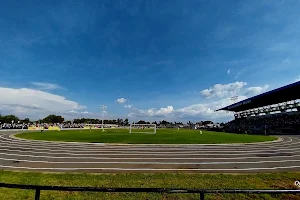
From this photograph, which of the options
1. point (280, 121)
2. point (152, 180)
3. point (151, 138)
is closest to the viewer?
point (152, 180)

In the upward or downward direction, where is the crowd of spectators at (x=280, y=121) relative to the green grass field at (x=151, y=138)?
upward

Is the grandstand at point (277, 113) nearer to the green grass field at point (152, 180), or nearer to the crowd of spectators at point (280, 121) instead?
the crowd of spectators at point (280, 121)

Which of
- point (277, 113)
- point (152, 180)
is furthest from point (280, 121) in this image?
point (152, 180)

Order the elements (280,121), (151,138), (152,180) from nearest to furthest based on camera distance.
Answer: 1. (152,180)
2. (151,138)
3. (280,121)

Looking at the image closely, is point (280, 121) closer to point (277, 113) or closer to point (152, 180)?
point (277, 113)

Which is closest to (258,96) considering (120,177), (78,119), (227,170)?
(227,170)

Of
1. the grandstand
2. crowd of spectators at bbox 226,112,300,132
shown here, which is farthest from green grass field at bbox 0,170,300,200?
crowd of spectators at bbox 226,112,300,132

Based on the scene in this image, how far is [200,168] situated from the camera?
42.7 ft

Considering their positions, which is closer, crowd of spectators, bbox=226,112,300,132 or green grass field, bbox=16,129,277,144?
green grass field, bbox=16,129,277,144

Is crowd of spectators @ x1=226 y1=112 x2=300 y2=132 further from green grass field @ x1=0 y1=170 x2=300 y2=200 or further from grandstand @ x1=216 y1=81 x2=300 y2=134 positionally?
green grass field @ x1=0 y1=170 x2=300 y2=200

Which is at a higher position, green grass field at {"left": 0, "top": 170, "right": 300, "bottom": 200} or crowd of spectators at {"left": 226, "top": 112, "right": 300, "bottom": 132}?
crowd of spectators at {"left": 226, "top": 112, "right": 300, "bottom": 132}

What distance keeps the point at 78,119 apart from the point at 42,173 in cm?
15152

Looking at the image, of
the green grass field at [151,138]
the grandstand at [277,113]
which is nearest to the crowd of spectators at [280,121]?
the grandstand at [277,113]

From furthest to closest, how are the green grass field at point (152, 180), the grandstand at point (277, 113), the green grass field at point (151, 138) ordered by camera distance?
the grandstand at point (277, 113), the green grass field at point (151, 138), the green grass field at point (152, 180)
